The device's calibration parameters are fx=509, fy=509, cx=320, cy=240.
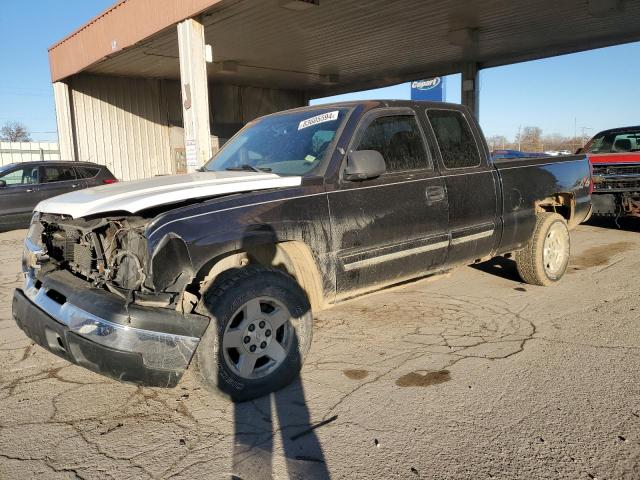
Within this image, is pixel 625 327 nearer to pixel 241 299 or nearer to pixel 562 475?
pixel 562 475

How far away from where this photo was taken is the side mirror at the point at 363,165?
12.1 ft

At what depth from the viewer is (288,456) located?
2.68 meters

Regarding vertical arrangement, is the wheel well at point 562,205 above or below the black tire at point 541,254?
above

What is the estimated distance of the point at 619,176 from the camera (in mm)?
9195

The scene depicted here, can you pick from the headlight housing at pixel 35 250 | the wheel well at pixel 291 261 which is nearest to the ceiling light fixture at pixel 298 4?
the headlight housing at pixel 35 250

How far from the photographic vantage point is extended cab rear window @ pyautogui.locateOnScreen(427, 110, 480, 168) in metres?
4.67

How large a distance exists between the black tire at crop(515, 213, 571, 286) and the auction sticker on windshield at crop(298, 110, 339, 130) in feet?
9.58

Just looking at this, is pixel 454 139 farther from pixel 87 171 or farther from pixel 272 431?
pixel 87 171

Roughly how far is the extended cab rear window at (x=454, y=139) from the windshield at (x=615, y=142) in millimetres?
6365

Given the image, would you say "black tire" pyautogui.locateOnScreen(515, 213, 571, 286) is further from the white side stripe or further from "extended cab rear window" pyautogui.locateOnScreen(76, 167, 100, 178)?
"extended cab rear window" pyautogui.locateOnScreen(76, 167, 100, 178)

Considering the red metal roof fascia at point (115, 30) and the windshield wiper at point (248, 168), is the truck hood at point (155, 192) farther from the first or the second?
the red metal roof fascia at point (115, 30)

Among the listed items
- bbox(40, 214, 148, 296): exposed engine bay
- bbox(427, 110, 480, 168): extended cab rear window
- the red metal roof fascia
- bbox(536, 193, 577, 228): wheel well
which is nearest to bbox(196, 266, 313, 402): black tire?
bbox(40, 214, 148, 296): exposed engine bay

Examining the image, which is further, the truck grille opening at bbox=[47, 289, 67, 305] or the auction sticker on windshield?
the auction sticker on windshield

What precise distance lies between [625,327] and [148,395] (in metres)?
4.02
